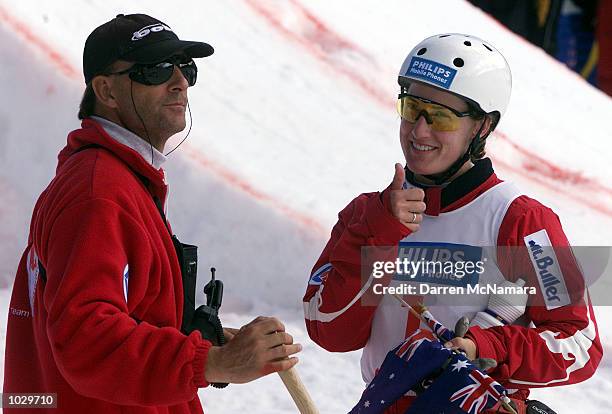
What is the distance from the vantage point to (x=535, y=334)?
8.06ft

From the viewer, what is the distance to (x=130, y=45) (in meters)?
2.34

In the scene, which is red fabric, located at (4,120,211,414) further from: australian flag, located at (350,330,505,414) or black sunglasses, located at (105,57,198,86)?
australian flag, located at (350,330,505,414)

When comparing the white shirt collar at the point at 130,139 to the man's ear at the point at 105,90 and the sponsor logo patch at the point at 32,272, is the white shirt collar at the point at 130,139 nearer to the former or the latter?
the man's ear at the point at 105,90

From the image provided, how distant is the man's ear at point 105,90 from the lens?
236cm

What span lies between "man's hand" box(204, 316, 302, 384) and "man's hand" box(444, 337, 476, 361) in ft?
1.66

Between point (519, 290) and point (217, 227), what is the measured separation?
8.12 feet

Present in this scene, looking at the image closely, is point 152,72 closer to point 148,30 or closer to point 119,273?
point 148,30

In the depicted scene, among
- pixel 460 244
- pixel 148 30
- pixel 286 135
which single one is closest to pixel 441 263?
pixel 460 244

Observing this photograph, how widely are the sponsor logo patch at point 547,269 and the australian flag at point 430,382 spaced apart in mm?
306

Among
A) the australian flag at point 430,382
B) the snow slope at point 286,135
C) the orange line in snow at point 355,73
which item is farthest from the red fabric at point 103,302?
the orange line in snow at point 355,73

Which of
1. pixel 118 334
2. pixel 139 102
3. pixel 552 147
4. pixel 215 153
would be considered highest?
pixel 139 102

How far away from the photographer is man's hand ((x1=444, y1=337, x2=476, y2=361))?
236cm

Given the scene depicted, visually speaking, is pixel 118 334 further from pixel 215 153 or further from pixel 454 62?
pixel 215 153

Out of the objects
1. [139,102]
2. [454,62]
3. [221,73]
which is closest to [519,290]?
[454,62]
